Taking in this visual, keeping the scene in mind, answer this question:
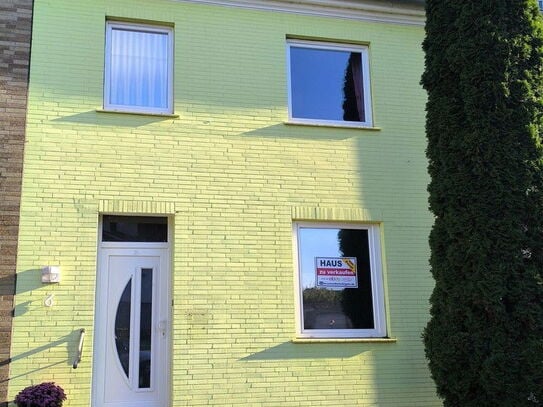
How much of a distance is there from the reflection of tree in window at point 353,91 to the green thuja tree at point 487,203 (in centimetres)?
183

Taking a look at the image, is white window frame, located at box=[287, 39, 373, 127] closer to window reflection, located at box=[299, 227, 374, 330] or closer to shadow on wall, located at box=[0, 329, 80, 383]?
window reflection, located at box=[299, 227, 374, 330]

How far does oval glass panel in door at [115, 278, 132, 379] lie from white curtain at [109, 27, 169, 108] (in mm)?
2527

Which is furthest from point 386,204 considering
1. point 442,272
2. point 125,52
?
point 125,52

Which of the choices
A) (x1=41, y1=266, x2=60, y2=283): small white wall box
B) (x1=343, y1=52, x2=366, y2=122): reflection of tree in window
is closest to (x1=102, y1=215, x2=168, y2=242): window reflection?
(x1=41, y1=266, x2=60, y2=283): small white wall box

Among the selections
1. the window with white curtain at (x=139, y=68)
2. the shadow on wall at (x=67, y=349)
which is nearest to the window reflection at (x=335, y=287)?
the window with white curtain at (x=139, y=68)

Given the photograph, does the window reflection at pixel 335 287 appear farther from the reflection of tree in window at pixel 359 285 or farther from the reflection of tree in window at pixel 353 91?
the reflection of tree in window at pixel 353 91

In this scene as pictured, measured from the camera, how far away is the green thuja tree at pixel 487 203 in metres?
6.34

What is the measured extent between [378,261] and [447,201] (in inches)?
75.3

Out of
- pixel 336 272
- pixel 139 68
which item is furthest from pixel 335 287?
pixel 139 68

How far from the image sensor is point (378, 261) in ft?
28.6

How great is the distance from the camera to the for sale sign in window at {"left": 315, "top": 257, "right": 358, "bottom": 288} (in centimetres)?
856

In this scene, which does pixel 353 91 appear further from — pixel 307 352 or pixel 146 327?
pixel 146 327

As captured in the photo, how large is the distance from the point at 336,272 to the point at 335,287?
0.68 ft

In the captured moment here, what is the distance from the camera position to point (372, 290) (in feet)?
28.4
